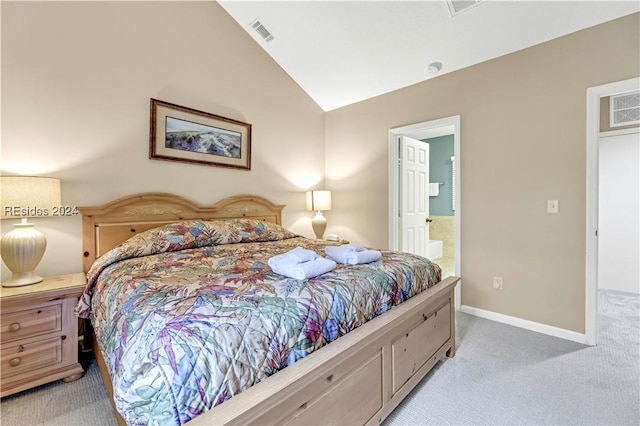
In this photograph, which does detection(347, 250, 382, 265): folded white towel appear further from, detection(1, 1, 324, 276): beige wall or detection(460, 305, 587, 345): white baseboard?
detection(1, 1, 324, 276): beige wall

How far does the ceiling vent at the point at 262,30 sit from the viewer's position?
3.17 m

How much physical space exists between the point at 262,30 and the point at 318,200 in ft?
6.72

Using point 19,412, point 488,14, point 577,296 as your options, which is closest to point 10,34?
point 19,412

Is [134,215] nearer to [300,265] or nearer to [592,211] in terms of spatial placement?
[300,265]

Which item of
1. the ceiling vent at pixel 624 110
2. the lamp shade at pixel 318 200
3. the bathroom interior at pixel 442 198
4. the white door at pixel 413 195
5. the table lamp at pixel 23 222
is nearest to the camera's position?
the table lamp at pixel 23 222

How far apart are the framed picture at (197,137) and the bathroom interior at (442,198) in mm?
3682

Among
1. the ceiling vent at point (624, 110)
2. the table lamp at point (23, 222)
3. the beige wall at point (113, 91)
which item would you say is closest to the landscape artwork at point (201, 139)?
the beige wall at point (113, 91)

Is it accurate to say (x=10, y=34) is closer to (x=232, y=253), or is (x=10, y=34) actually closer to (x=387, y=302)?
(x=232, y=253)

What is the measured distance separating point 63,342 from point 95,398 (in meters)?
A: 0.42

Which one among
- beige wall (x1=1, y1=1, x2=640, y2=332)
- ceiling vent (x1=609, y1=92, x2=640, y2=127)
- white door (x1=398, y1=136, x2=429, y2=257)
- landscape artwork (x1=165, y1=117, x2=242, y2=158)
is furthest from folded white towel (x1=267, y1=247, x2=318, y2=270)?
ceiling vent (x1=609, y1=92, x2=640, y2=127)

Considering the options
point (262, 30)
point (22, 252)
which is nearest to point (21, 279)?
point (22, 252)

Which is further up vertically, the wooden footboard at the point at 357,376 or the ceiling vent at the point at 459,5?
the ceiling vent at the point at 459,5

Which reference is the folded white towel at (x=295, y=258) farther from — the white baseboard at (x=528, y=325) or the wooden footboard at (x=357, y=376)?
the white baseboard at (x=528, y=325)

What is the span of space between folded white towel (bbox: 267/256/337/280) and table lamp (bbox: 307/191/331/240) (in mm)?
2362
